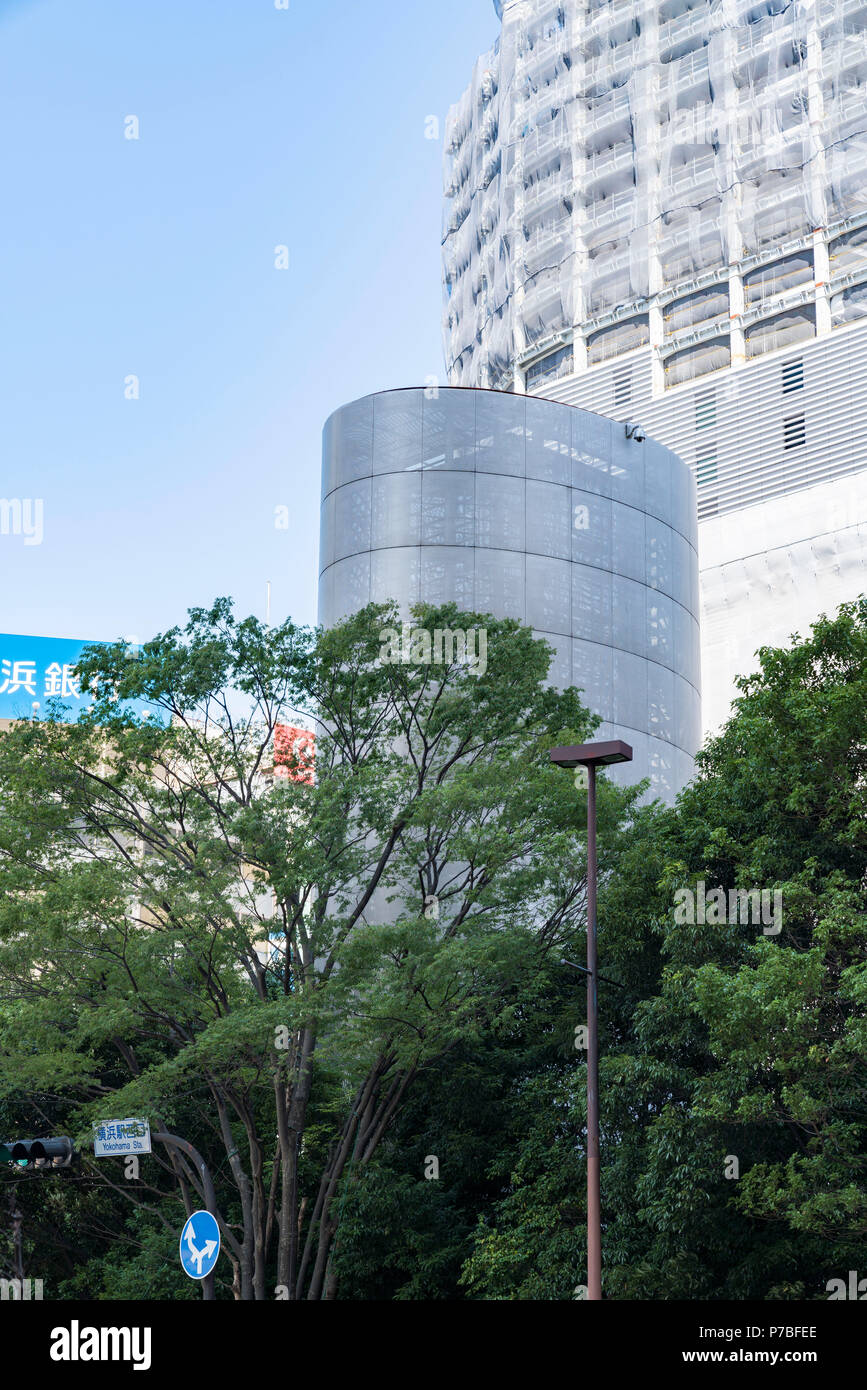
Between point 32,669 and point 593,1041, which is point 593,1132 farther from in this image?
point 32,669

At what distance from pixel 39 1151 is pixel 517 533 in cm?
2270

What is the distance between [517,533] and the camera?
37.9m

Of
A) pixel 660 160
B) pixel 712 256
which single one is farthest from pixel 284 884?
pixel 660 160

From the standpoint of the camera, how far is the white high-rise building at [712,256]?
70688 millimetres

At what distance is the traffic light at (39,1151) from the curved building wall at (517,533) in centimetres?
1990

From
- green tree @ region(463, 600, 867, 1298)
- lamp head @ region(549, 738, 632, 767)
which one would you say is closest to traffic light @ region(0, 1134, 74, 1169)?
green tree @ region(463, 600, 867, 1298)

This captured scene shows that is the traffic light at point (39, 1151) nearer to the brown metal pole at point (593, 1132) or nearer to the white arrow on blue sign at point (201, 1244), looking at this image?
the white arrow on blue sign at point (201, 1244)

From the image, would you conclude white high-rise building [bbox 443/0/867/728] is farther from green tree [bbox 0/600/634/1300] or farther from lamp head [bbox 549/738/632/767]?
lamp head [bbox 549/738/632/767]

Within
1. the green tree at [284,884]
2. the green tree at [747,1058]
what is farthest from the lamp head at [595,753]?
the green tree at [284,884]

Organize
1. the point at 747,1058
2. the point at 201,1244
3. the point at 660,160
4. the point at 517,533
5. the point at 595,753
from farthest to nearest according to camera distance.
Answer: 1. the point at 660,160
2. the point at 517,533
3. the point at 747,1058
4. the point at 595,753
5. the point at 201,1244

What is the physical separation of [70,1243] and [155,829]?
11260 millimetres

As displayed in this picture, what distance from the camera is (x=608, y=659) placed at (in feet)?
125
